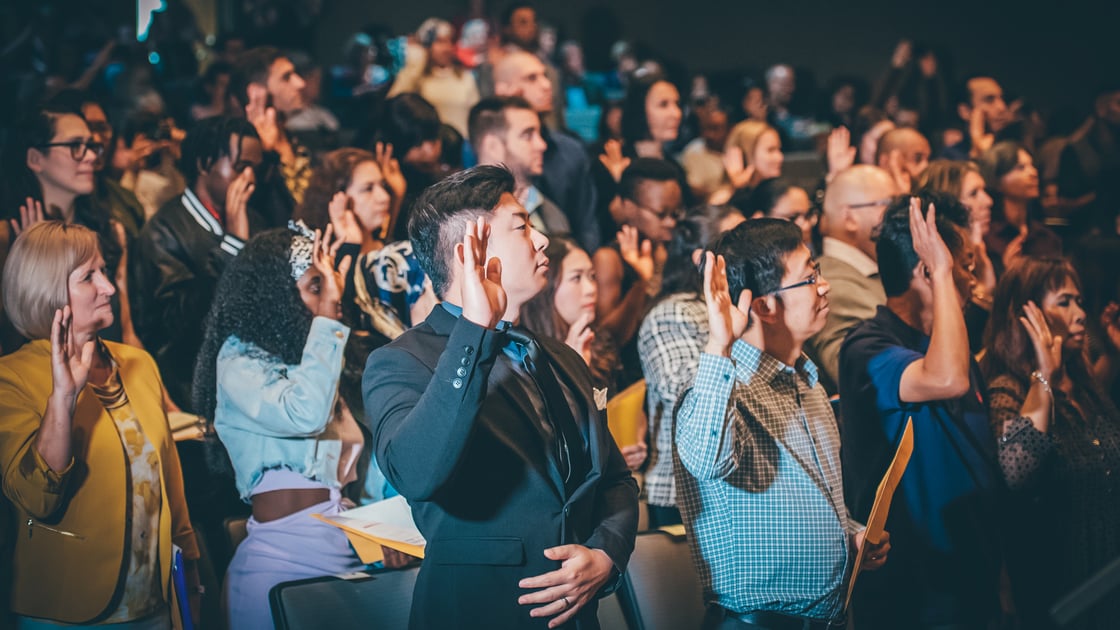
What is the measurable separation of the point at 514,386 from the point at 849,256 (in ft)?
7.00

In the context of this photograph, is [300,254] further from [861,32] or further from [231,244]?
[861,32]

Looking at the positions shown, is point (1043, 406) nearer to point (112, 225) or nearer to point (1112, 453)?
point (1112, 453)

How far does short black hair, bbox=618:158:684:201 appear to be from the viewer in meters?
4.19

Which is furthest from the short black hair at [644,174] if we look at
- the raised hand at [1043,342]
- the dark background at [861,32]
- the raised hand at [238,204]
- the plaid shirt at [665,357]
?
the dark background at [861,32]

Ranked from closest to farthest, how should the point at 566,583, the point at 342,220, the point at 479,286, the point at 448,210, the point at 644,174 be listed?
1. the point at 479,286
2. the point at 566,583
3. the point at 448,210
4. the point at 342,220
5. the point at 644,174

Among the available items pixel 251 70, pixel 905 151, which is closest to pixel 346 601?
pixel 251 70

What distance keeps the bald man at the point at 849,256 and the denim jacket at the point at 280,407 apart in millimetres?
1455

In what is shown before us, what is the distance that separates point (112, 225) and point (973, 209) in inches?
119

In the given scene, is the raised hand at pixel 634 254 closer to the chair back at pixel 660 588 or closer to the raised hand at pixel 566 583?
the chair back at pixel 660 588

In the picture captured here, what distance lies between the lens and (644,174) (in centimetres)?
421

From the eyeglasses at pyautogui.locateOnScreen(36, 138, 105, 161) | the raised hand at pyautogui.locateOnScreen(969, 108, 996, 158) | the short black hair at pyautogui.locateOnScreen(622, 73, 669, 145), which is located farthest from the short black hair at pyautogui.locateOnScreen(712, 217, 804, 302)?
the raised hand at pyautogui.locateOnScreen(969, 108, 996, 158)

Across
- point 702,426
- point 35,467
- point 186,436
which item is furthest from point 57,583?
point 702,426

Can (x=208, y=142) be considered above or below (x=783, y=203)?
above

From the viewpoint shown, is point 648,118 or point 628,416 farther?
point 648,118
